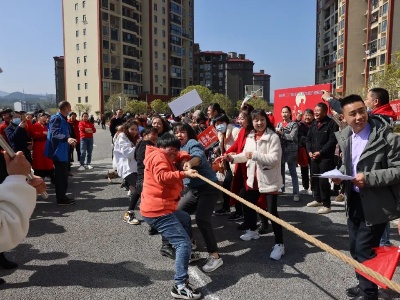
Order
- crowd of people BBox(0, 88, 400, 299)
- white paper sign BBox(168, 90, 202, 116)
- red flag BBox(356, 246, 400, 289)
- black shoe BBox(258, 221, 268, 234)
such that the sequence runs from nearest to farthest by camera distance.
A: red flag BBox(356, 246, 400, 289), crowd of people BBox(0, 88, 400, 299), black shoe BBox(258, 221, 268, 234), white paper sign BBox(168, 90, 202, 116)

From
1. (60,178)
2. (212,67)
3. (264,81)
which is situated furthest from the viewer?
(264,81)

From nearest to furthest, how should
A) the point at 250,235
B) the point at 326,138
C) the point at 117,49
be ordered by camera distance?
the point at 250,235 < the point at 326,138 < the point at 117,49

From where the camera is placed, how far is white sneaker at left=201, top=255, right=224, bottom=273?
3.88 metres

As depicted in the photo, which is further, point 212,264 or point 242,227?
point 242,227

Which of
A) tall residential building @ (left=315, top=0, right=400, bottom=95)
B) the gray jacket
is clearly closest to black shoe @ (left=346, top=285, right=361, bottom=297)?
the gray jacket

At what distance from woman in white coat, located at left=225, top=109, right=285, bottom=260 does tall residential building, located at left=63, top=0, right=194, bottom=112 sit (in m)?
57.5

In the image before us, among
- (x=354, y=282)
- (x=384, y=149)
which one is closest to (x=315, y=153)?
(x=354, y=282)

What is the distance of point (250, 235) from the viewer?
4.91 metres

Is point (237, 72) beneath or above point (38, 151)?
above

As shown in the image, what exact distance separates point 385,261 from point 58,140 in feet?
19.5

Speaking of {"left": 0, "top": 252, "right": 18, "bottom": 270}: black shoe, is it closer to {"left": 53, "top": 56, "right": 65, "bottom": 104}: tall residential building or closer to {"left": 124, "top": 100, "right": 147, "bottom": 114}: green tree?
{"left": 124, "top": 100, "right": 147, "bottom": 114}: green tree

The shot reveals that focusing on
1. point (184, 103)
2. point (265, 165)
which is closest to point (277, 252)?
point (265, 165)

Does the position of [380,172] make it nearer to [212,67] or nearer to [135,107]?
[135,107]

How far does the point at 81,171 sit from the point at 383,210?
9.81m
